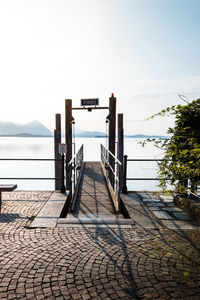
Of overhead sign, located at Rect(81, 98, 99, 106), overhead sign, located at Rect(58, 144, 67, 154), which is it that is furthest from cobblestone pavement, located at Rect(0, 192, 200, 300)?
overhead sign, located at Rect(81, 98, 99, 106)

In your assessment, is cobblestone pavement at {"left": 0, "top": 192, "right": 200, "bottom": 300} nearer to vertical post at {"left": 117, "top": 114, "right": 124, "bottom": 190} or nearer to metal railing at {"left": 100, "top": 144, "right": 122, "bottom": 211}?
metal railing at {"left": 100, "top": 144, "right": 122, "bottom": 211}

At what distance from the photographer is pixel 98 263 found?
8.01 feet

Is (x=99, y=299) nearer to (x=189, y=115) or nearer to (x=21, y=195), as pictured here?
(x=189, y=115)

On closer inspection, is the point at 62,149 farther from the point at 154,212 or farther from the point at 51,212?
the point at 154,212

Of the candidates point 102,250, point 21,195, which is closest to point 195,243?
point 102,250

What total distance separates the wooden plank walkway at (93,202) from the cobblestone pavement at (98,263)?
0.93 meters

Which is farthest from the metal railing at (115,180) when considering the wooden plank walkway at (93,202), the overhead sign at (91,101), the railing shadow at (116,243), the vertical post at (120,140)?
the overhead sign at (91,101)

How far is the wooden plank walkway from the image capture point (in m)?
4.33

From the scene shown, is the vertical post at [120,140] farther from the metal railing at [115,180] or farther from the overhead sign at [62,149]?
the overhead sign at [62,149]

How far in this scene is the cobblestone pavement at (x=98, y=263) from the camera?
200 cm

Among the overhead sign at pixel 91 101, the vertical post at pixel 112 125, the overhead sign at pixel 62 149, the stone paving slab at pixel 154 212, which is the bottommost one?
the stone paving slab at pixel 154 212

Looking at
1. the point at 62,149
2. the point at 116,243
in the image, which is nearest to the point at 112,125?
the point at 62,149

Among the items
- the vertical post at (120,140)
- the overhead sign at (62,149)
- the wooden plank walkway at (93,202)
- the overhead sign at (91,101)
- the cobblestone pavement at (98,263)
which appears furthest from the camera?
the overhead sign at (91,101)

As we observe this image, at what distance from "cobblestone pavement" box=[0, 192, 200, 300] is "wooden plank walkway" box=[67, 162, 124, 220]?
934mm
